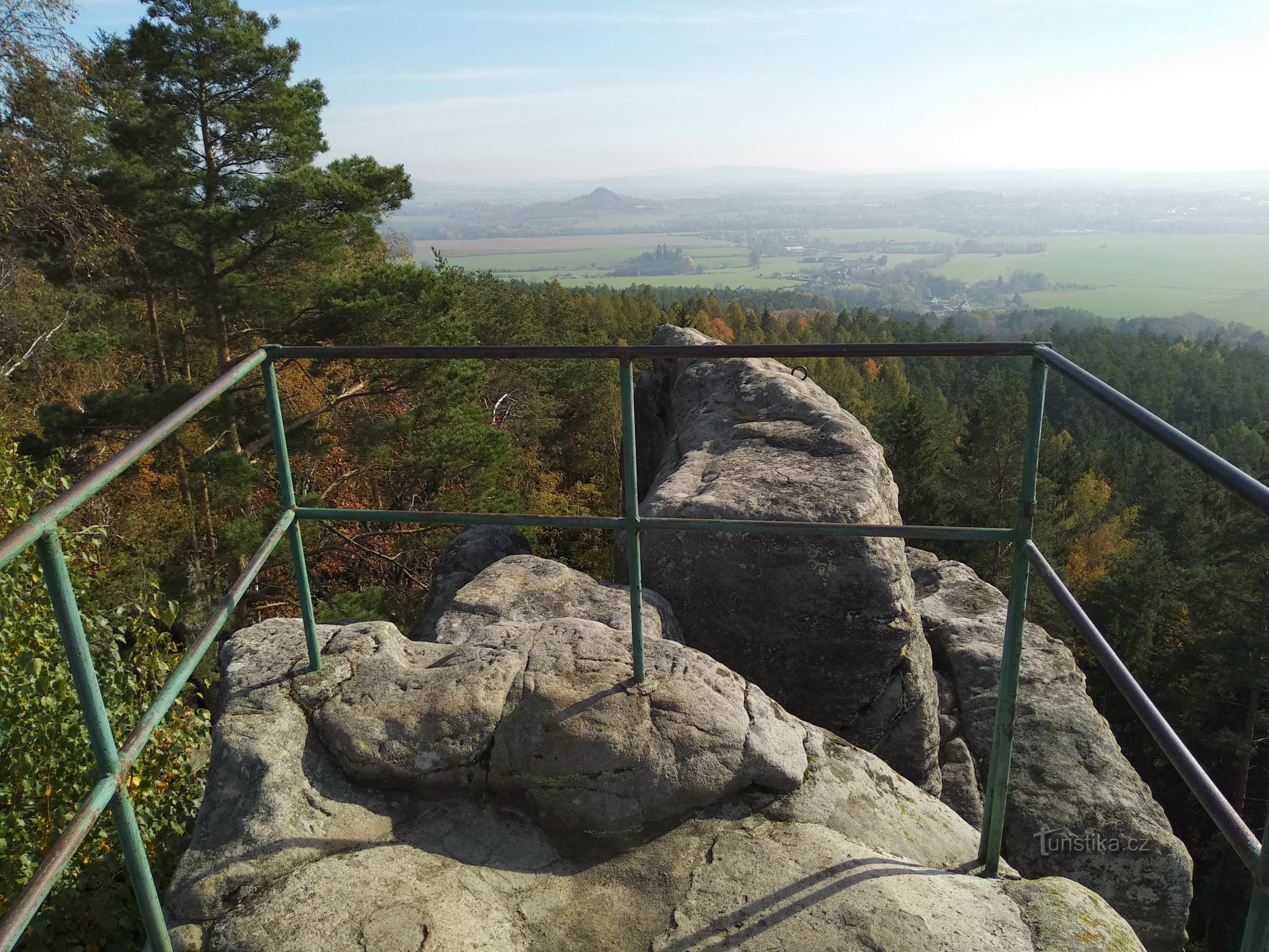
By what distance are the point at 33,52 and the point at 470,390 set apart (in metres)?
7.93

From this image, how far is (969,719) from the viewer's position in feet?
19.2

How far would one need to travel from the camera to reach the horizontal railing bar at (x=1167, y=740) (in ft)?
4.43

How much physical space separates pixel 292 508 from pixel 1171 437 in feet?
8.11

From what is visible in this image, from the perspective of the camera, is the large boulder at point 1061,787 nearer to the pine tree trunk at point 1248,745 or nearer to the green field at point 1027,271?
the pine tree trunk at point 1248,745

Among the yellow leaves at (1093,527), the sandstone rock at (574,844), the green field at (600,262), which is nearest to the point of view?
the sandstone rock at (574,844)

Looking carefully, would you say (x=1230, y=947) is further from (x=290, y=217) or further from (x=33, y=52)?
(x=33, y=52)

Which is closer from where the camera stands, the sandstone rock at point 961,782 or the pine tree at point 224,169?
the sandstone rock at point 961,782

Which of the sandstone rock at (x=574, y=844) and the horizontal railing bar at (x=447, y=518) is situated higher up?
the horizontal railing bar at (x=447, y=518)

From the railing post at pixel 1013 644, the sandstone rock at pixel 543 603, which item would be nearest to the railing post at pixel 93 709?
the railing post at pixel 1013 644

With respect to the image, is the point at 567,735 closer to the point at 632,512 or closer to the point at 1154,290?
the point at 632,512

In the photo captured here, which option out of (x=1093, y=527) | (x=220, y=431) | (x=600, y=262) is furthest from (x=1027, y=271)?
(x=220, y=431)

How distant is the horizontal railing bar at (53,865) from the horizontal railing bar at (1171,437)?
199 centimetres

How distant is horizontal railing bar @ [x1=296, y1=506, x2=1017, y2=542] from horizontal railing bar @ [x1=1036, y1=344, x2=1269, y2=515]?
44 cm

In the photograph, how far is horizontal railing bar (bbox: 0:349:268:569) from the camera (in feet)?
4.33
